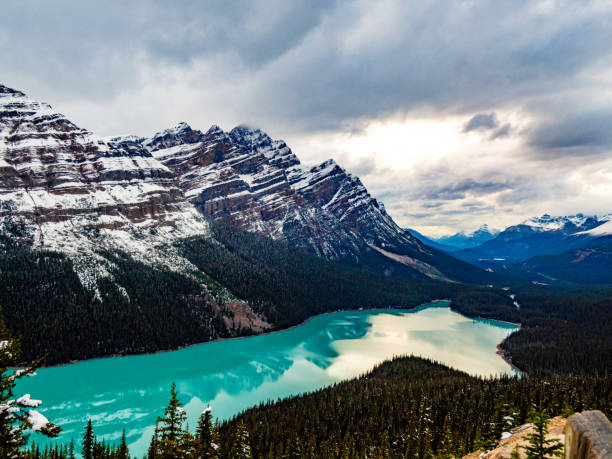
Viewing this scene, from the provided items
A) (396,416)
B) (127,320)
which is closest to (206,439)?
(396,416)

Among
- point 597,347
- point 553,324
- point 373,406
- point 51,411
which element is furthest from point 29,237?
point 553,324

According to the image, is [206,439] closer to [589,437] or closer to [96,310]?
[589,437]

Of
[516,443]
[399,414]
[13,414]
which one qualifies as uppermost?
[13,414]

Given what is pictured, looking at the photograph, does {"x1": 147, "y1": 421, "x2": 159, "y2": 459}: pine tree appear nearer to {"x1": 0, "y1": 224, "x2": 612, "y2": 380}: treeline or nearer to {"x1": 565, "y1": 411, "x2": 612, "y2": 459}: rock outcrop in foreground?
{"x1": 565, "y1": 411, "x2": 612, "y2": 459}: rock outcrop in foreground

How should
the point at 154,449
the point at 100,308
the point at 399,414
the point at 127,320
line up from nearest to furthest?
the point at 154,449, the point at 399,414, the point at 127,320, the point at 100,308

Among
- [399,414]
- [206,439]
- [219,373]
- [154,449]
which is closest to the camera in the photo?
[206,439]

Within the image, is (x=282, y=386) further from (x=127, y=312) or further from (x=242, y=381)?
(x=127, y=312)
